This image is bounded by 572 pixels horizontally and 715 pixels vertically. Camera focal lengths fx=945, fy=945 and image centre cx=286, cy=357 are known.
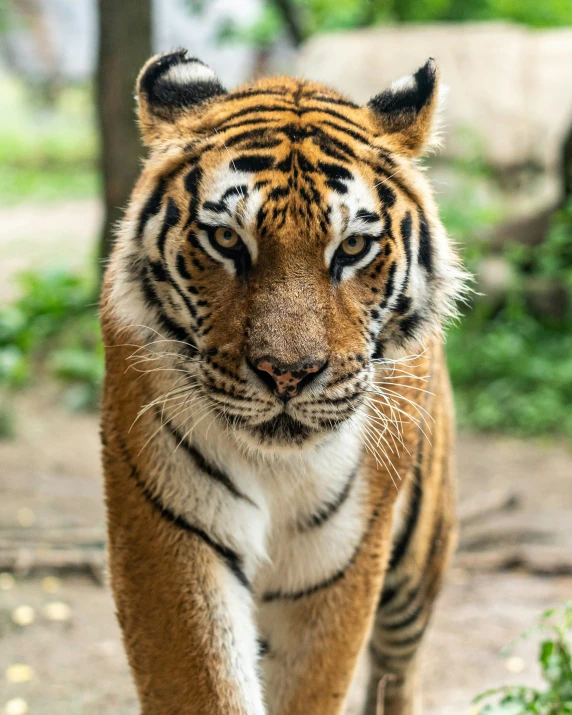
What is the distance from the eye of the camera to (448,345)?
815 centimetres

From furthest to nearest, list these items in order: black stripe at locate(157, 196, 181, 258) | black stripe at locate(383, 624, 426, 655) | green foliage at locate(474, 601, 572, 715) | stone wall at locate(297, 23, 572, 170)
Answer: stone wall at locate(297, 23, 572, 170) → black stripe at locate(383, 624, 426, 655) → green foliage at locate(474, 601, 572, 715) → black stripe at locate(157, 196, 181, 258)

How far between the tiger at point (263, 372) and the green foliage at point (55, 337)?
15.9 ft

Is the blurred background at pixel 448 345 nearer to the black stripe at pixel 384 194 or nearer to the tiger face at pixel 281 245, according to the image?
the tiger face at pixel 281 245

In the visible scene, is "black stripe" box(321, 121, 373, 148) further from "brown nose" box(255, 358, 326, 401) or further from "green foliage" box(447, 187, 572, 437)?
"green foliage" box(447, 187, 572, 437)

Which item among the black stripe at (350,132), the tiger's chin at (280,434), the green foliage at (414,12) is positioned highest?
the green foliage at (414,12)

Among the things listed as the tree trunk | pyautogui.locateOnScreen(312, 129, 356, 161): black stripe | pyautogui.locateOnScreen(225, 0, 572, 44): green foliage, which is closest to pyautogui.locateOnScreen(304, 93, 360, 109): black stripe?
pyautogui.locateOnScreen(312, 129, 356, 161): black stripe

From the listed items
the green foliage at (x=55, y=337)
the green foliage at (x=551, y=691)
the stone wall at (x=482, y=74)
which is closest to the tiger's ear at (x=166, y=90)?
the green foliage at (x=551, y=691)

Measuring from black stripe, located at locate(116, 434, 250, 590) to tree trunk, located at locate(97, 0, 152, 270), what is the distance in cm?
424

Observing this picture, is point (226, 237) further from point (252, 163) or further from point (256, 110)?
point (256, 110)

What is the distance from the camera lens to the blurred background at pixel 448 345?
4.23 metres

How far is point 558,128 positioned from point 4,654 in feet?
26.1

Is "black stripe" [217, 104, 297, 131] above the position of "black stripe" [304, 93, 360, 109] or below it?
below

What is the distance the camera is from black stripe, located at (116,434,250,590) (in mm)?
2324

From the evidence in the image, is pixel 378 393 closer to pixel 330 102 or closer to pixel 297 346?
pixel 297 346
